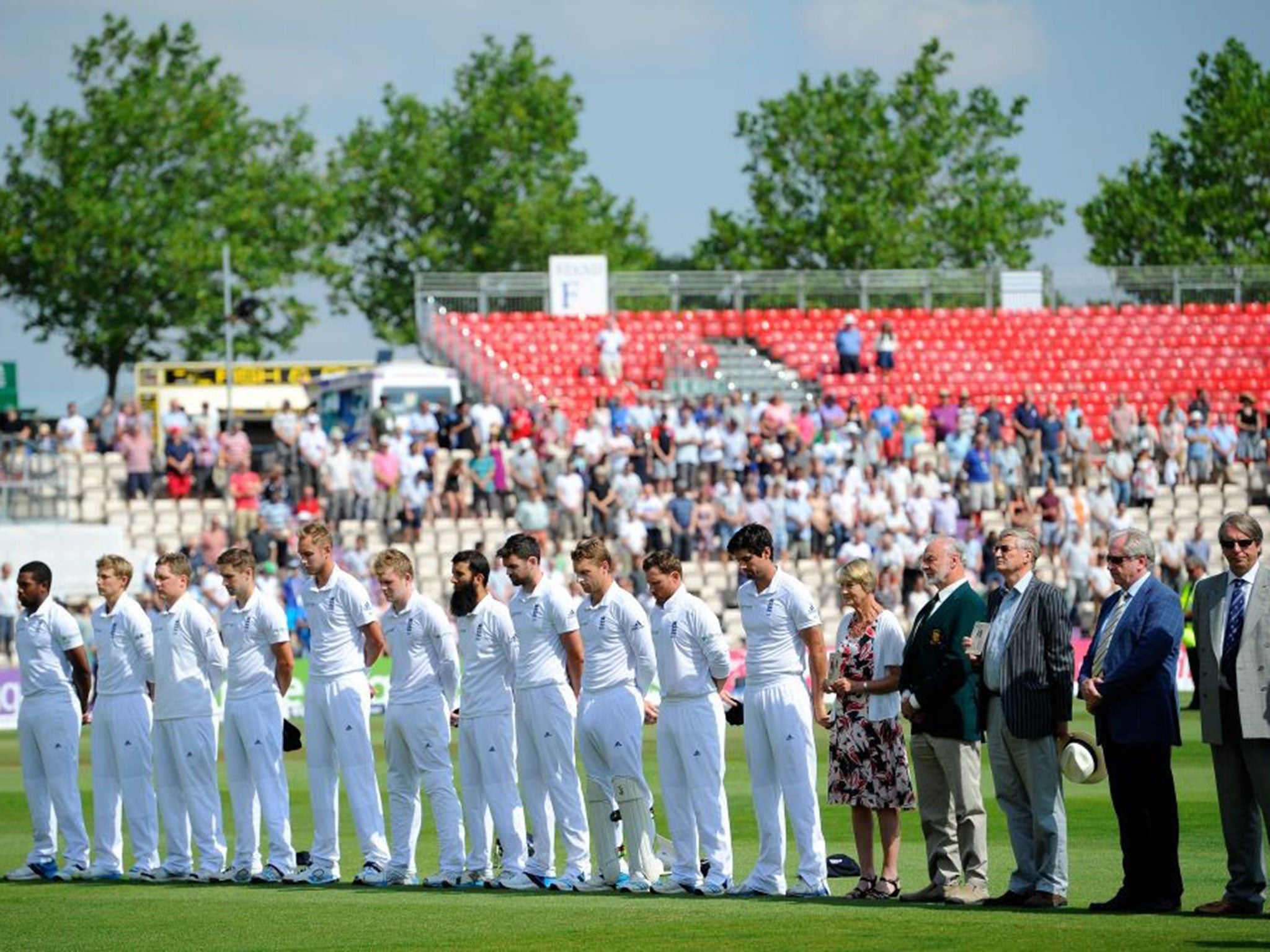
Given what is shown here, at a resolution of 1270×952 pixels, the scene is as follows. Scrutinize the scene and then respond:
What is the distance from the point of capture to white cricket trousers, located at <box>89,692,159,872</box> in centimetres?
1541

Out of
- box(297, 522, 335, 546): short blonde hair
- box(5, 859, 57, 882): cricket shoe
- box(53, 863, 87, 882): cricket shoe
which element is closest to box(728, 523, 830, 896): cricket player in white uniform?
box(297, 522, 335, 546): short blonde hair

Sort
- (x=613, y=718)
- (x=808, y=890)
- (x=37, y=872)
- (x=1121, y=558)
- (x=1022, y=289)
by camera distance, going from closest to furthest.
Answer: (x=1121, y=558)
(x=808, y=890)
(x=613, y=718)
(x=37, y=872)
(x=1022, y=289)

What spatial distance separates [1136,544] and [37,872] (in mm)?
7900

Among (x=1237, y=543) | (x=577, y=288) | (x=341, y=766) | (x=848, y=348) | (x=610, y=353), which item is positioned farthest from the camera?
(x=577, y=288)

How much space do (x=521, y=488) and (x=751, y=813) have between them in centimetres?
1780

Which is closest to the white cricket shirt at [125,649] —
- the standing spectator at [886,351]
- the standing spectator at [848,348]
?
the standing spectator at [848,348]

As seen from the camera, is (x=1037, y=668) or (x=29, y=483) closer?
(x=1037, y=668)

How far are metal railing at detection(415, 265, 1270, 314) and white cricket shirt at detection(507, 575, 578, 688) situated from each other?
31216 mm

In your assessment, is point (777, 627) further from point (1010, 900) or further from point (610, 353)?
point (610, 353)

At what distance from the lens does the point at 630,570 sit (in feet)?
112

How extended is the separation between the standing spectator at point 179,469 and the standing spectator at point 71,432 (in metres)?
1.64

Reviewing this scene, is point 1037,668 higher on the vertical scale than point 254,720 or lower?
higher

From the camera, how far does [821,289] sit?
156 feet

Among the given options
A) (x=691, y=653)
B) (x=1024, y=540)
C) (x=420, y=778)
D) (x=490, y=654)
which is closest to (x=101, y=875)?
(x=420, y=778)
